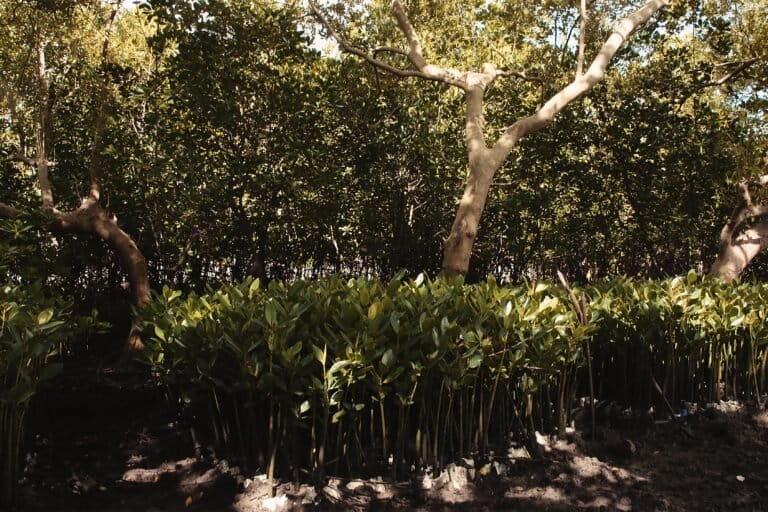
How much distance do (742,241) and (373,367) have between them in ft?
17.0

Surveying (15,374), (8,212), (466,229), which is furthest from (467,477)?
(8,212)

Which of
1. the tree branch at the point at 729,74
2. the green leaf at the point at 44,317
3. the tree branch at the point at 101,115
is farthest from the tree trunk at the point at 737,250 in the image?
the tree branch at the point at 101,115

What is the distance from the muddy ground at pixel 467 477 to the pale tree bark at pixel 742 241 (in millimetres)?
2411

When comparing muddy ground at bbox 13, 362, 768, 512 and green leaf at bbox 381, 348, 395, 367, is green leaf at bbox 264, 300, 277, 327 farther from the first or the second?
muddy ground at bbox 13, 362, 768, 512

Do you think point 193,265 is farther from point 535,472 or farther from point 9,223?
point 535,472

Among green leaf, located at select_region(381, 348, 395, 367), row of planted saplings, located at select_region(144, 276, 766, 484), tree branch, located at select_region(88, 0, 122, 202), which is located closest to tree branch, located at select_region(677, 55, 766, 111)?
row of planted saplings, located at select_region(144, 276, 766, 484)

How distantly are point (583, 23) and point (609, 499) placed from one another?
484 cm

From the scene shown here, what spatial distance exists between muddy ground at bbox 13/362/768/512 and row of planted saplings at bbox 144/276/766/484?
0.14 meters

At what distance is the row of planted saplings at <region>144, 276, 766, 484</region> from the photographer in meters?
2.96

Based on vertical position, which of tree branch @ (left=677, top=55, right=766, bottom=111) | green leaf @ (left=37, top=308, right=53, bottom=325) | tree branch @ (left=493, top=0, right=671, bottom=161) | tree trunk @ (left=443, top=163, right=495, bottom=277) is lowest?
green leaf @ (left=37, top=308, right=53, bottom=325)

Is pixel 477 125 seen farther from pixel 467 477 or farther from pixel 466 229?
pixel 467 477

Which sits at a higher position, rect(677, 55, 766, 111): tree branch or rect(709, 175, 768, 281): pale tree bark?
rect(677, 55, 766, 111): tree branch

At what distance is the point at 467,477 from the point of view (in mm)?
3209

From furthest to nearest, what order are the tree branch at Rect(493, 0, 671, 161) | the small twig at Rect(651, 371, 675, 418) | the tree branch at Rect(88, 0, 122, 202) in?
the tree branch at Rect(88, 0, 122, 202)
the tree branch at Rect(493, 0, 671, 161)
the small twig at Rect(651, 371, 675, 418)
